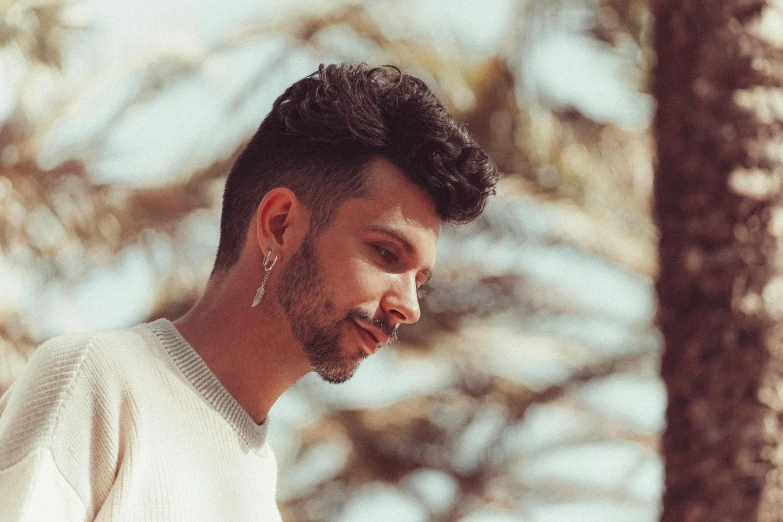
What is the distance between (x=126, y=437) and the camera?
216 centimetres

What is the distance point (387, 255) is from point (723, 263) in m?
2.53

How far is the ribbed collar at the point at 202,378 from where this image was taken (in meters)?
2.46

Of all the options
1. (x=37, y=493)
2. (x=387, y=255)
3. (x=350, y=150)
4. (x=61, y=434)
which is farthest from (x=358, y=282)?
(x=37, y=493)

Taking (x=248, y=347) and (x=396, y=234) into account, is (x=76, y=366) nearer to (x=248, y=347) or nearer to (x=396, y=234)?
(x=248, y=347)

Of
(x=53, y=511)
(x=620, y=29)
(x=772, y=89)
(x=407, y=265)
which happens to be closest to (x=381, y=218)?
(x=407, y=265)

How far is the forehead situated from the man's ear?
0.35ft

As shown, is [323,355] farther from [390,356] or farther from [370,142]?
[390,356]

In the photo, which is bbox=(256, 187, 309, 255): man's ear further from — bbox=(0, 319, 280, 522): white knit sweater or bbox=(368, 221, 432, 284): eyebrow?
bbox=(0, 319, 280, 522): white knit sweater

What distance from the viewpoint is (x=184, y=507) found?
7.29ft

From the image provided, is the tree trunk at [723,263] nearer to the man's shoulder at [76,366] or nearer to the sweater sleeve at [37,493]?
the man's shoulder at [76,366]

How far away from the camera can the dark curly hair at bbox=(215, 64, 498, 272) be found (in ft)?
8.82

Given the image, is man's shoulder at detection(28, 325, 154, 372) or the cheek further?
the cheek

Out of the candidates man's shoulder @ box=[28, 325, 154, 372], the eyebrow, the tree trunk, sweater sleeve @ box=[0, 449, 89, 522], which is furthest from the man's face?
the tree trunk

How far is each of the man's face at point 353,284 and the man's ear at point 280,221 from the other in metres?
0.04
